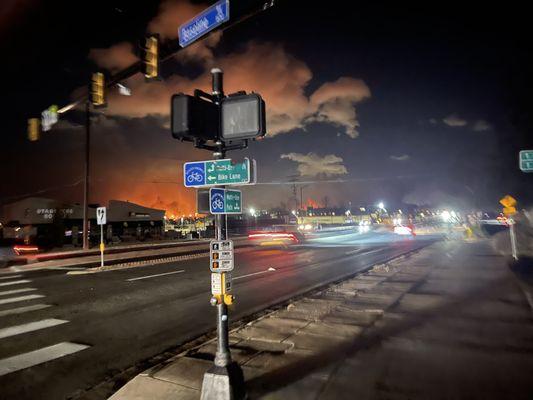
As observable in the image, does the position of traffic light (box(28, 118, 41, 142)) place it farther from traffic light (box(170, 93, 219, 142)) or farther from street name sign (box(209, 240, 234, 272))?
street name sign (box(209, 240, 234, 272))

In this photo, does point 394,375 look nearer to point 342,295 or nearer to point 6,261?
point 342,295

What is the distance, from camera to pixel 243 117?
14.5ft

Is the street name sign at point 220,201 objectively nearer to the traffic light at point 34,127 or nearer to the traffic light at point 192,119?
the traffic light at point 192,119

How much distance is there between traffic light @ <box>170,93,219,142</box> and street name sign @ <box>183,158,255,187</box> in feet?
1.12

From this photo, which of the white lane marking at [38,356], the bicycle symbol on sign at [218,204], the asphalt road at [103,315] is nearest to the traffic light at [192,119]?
the bicycle symbol on sign at [218,204]

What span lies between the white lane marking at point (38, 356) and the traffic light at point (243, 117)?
4760 millimetres

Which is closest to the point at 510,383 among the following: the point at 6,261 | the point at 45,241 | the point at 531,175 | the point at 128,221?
the point at 6,261

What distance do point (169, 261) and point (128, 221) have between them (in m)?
29.5

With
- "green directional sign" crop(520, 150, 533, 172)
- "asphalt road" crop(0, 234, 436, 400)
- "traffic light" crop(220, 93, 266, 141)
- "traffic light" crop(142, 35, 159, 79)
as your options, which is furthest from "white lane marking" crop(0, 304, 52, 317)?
"green directional sign" crop(520, 150, 533, 172)

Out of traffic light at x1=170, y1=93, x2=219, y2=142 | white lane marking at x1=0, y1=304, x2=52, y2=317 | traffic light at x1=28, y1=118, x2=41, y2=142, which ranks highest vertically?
traffic light at x1=28, y1=118, x2=41, y2=142

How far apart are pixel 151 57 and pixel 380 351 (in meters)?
8.24

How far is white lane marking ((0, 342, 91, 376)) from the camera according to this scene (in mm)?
5607

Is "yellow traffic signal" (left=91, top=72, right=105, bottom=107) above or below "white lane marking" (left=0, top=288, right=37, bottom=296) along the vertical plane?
above

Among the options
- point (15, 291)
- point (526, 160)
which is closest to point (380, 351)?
point (15, 291)
